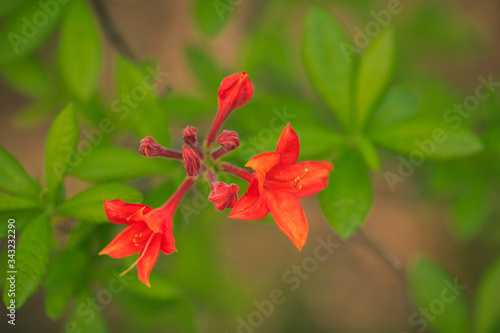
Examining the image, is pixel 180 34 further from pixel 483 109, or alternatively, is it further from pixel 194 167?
pixel 194 167

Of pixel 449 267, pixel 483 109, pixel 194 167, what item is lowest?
pixel 449 267

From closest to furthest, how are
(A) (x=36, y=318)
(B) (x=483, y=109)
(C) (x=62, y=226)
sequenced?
1. (C) (x=62, y=226)
2. (B) (x=483, y=109)
3. (A) (x=36, y=318)

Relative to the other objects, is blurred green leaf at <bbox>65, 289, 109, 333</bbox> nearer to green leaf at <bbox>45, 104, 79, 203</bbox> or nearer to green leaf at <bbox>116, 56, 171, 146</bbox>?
green leaf at <bbox>45, 104, 79, 203</bbox>

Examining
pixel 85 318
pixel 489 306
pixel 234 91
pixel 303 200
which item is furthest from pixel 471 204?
pixel 85 318

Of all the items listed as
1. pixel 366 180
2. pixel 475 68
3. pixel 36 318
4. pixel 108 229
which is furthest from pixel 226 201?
pixel 475 68

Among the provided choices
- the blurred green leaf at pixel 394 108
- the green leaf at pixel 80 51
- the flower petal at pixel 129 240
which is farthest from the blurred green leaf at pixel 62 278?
the blurred green leaf at pixel 394 108

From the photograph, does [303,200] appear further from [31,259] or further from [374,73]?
[31,259]
